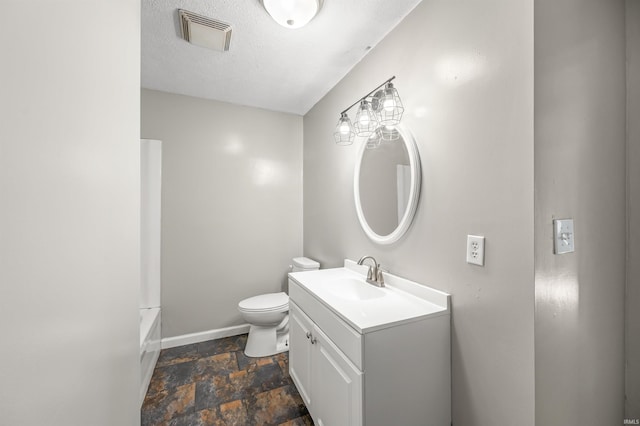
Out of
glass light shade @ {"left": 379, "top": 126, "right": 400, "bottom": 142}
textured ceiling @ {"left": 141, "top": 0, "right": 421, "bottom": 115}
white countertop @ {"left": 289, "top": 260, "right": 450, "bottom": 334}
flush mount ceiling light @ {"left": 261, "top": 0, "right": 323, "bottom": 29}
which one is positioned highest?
textured ceiling @ {"left": 141, "top": 0, "right": 421, "bottom": 115}

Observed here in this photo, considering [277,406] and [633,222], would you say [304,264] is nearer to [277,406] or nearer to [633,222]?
[277,406]

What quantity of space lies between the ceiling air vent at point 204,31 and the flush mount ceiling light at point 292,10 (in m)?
0.35

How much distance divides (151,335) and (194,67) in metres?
2.13

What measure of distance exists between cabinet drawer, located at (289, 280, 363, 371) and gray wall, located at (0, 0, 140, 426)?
78cm

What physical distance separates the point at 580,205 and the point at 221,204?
261 cm

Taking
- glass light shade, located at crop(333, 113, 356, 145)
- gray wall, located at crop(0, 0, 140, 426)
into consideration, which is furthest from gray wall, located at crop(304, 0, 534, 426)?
gray wall, located at crop(0, 0, 140, 426)

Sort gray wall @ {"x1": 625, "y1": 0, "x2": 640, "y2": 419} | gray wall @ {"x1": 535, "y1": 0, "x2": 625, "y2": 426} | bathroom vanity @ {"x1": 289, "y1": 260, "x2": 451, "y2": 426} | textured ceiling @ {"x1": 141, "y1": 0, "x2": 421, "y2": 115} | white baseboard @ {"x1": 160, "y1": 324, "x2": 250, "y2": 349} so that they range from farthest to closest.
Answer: white baseboard @ {"x1": 160, "y1": 324, "x2": 250, "y2": 349} → textured ceiling @ {"x1": 141, "y1": 0, "x2": 421, "y2": 115} → gray wall @ {"x1": 625, "y1": 0, "x2": 640, "y2": 419} → bathroom vanity @ {"x1": 289, "y1": 260, "x2": 451, "y2": 426} → gray wall @ {"x1": 535, "y1": 0, "x2": 625, "y2": 426}

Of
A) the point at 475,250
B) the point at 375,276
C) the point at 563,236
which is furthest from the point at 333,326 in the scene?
the point at 563,236

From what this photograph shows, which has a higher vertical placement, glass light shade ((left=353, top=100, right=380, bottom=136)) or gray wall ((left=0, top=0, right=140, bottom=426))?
glass light shade ((left=353, top=100, right=380, bottom=136))

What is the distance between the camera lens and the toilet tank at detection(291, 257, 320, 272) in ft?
8.18

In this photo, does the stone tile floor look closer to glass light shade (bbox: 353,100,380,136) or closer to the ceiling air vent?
glass light shade (bbox: 353,100,380,136)

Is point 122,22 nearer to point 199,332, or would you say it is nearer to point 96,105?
point 96,105

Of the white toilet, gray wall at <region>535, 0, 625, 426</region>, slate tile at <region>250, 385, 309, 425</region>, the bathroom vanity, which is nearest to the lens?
gray wall at <region>535, 0, 625, 426</region>

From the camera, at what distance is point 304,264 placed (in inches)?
99.9
